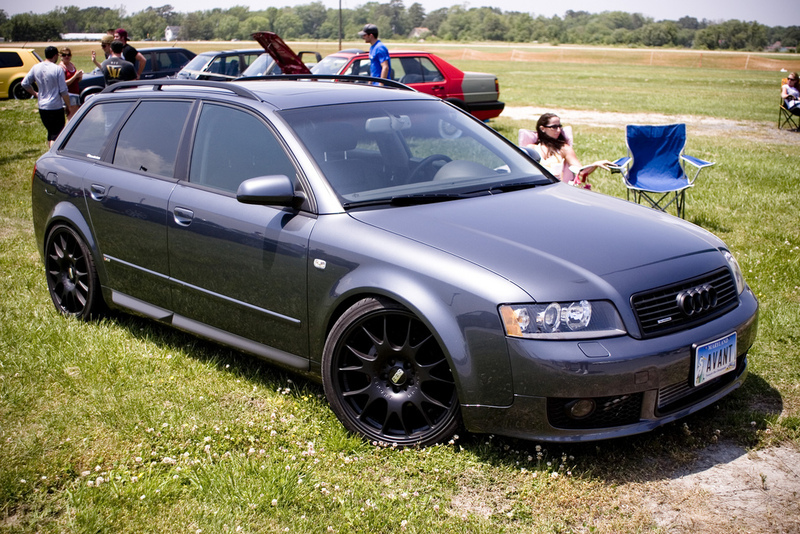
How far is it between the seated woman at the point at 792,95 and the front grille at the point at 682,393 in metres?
14.9

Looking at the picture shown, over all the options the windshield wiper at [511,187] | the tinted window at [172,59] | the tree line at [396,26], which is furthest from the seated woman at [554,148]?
the tree line at [396,26]

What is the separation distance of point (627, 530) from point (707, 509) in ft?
1.27

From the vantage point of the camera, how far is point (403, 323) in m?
3.45

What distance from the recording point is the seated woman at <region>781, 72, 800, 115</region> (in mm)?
16297

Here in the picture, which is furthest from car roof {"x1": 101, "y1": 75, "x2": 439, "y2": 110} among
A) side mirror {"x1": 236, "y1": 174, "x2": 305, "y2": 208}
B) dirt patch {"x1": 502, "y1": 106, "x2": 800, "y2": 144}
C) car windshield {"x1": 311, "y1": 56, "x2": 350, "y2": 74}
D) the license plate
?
dirt patch {"x1": 502, "y1": 106, "x2": 800, "y2": 144}

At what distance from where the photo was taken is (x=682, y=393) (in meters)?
3.30

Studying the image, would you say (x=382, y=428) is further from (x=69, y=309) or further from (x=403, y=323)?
(x=69, y=309)

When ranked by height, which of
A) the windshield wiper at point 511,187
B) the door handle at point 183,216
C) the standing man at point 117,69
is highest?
the standing man at point 117,69

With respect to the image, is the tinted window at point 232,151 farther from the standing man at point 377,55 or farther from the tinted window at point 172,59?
the tinted window at point 172,59

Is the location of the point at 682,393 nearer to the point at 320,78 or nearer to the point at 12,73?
the point at 320,78

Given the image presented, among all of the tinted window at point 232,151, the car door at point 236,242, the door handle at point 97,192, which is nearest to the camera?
the car door at point 236,242

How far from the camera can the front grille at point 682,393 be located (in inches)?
128

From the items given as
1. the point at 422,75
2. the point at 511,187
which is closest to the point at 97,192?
the point at 511,187

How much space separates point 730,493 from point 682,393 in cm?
44
